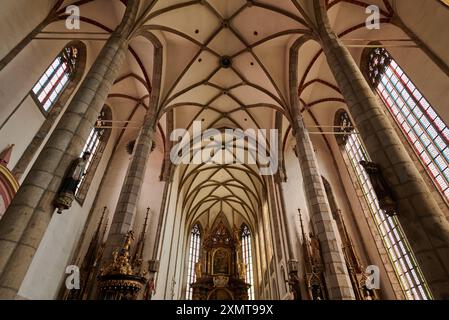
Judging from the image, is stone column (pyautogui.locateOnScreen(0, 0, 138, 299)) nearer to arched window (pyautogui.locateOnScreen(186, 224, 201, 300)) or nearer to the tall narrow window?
the tall narrow window

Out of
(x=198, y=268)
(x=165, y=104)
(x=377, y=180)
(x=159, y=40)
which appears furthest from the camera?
(x=198, y=268)

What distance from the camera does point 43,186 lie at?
483 cm

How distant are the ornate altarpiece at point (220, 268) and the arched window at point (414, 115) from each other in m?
19.6

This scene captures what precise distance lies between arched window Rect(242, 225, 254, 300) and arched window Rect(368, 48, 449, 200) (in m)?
20.7

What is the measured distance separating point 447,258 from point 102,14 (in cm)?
1444

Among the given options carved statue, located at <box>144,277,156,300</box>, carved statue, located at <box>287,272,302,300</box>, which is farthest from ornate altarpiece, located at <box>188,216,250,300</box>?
carved statue, located at <box>144,277,156,300</box>

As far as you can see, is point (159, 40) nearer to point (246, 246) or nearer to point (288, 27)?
point (288, 27)

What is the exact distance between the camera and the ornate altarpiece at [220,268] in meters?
24.0

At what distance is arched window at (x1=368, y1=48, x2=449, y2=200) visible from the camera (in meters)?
8.69

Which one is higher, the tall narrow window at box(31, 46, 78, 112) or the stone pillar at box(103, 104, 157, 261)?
the tall narrow window at box(31, 46, 78, 112)

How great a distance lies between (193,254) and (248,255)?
6.07 metres
